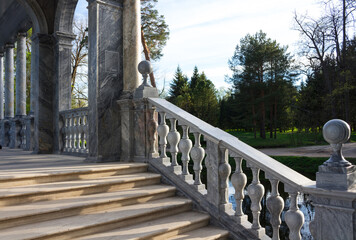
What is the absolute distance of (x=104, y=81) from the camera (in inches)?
214

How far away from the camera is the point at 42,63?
25.1 feet

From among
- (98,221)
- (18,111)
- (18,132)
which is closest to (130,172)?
(98,221)

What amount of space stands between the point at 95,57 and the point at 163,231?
3423 millimetres

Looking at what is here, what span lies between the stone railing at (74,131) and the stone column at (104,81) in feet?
3.32

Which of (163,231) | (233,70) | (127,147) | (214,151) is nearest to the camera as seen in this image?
(163,231)

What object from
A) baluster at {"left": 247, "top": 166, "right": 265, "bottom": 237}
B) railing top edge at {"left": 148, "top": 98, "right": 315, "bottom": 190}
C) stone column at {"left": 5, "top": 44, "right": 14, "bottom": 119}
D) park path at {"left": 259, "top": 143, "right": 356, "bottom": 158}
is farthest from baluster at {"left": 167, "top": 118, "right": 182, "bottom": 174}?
park path at {"left": 259, "top": 143, "right": 356, "bottom": 158}

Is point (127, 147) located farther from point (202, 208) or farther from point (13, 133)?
point (13, 133)

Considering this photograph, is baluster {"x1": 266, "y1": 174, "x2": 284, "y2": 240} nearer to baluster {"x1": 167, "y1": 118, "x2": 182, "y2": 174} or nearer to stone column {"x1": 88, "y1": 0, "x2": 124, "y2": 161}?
baluster {"x1": 167, "y1": 118, "x2": 182, "y2": 174}

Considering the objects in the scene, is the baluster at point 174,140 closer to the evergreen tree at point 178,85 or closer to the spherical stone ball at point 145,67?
the spherical stone ball at point 145,67

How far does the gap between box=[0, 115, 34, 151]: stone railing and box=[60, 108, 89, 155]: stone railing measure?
165cm

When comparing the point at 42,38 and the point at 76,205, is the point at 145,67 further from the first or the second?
the point at 42,38

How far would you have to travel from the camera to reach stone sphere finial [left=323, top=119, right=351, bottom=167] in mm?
2463

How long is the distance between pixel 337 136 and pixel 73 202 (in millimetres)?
2709

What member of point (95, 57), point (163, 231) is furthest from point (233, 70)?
point (163, 231)
